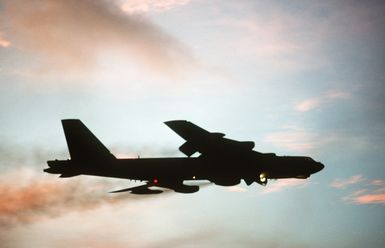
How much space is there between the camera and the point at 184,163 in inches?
1097

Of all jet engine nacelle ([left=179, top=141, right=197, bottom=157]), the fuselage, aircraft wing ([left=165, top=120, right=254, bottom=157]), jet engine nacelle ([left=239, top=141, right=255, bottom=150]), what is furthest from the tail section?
jet engine nacelle ([left=239, top=141, right=255, bottom=150])

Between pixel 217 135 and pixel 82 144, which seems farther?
pixel 82 144

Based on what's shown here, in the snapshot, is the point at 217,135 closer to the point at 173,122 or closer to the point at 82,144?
the point at 173,122

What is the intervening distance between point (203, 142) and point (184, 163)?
271cm

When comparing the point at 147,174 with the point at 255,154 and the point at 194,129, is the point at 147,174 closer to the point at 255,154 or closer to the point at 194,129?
the point at 194,129

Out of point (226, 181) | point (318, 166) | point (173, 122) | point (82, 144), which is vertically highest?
point (173, 122)

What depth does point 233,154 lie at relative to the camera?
27500 millimetres

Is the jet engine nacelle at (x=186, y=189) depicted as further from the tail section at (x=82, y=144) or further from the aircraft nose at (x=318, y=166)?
the aircraft nose at (x=318, y=166)

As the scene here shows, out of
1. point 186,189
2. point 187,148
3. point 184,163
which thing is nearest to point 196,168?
point 184,163

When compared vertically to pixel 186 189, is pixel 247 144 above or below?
above

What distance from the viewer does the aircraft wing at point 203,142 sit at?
25.5m

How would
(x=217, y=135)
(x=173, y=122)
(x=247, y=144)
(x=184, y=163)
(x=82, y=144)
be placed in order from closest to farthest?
(x=217, y=135) → (x=173, y=122) → (x=247, y=144) → (x=82, y=144) → (x=184, y=163)

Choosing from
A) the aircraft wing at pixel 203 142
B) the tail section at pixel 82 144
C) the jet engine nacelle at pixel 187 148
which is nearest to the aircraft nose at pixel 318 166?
the aircraft wing at pixel 203 142

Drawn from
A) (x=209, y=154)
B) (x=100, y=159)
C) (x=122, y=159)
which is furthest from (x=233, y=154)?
(x=100, y=159)
